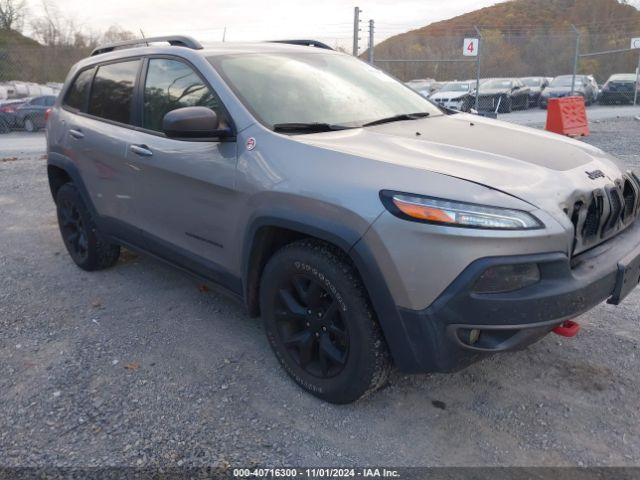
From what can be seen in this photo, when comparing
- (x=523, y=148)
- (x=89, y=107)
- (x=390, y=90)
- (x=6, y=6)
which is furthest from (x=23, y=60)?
(x=523, y=148)

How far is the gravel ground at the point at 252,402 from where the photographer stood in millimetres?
2484

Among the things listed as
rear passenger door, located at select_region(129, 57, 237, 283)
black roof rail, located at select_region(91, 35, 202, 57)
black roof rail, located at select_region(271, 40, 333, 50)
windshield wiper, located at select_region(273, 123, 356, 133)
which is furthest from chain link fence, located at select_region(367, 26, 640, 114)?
windshield wiper, located at select_region(273, 123, 356, 133)

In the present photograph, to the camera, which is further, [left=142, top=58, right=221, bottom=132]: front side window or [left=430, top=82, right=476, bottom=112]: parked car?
[left=430, top=82, right=476, bottom=112]: parked car

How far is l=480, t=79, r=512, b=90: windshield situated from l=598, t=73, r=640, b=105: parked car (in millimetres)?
5783

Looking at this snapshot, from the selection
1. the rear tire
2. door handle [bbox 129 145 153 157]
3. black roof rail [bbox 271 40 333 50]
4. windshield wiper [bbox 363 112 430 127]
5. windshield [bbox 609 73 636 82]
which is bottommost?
the rear tire

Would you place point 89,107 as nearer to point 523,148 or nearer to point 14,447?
point 14,447

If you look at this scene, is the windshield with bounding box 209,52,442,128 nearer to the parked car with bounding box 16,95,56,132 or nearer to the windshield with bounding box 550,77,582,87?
the parked car with bounding box 16,95,56,132

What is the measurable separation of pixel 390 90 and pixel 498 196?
1.81 meters

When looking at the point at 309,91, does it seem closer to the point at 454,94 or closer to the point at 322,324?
the point at 322,324

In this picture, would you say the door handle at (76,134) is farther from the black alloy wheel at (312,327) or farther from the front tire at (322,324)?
the black alloy wheel at (312,327)

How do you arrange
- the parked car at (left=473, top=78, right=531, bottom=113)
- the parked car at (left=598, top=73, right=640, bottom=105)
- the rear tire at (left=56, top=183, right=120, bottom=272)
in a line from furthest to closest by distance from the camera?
the parked car at (left=598, top=73, right=640, bottom=105)
the parked car at (left=473, top=78, right=531, bottom=113)
the rear tire at (left=56, top=183, right=120, bottom=272)

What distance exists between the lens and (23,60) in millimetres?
20078

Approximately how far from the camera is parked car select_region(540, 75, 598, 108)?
23072 millimetres

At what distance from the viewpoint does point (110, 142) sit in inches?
153
